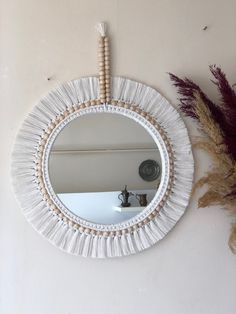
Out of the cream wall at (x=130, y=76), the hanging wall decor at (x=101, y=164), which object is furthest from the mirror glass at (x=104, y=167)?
the cream wall at (x=130, y=76)

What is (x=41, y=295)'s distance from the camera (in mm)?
1418

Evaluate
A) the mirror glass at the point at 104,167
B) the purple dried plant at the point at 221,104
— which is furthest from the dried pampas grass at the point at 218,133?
the mirror glass at the point at 104,167

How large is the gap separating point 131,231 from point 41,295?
1.13 feet

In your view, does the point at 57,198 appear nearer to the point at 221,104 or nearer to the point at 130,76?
the point at 130,76

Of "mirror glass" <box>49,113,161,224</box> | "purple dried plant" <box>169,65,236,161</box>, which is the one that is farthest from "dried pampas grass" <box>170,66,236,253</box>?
"mirror glass" <box>49,113,161,224</box>

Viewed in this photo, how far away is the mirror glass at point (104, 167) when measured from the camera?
56.6 inches

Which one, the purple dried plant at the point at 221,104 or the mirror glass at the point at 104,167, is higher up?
the purple dried plant at the point at 221,104

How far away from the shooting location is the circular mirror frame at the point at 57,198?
1413 millimetres

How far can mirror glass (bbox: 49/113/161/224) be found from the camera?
1.44m

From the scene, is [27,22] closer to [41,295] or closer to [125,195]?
[125,195]

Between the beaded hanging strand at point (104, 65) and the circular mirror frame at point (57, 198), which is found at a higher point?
the beaded hanging strand at point (104, 65)

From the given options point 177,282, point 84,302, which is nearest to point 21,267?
point 84,302

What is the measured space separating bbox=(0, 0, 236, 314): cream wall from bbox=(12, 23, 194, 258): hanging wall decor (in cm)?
4

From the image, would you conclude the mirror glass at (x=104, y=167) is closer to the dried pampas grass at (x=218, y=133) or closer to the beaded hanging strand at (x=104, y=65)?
the beaded hanging strand at (x=104, y=65)
